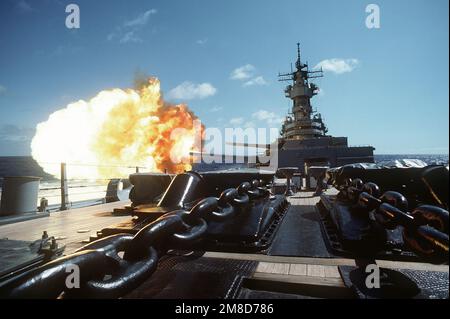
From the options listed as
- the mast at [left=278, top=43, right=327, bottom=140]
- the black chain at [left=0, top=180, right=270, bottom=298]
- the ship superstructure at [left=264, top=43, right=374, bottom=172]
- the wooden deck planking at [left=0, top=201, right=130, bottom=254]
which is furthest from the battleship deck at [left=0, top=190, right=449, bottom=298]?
the mast at [left=278, top=43, right=327, bottom=140]

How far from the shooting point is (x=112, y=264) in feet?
3.75

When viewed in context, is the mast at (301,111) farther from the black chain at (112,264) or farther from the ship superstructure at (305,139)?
the black chain at (112,264)

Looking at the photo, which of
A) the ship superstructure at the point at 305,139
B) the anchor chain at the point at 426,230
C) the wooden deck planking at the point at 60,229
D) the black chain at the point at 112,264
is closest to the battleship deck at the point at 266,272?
the anchor chain at the point at 426,230

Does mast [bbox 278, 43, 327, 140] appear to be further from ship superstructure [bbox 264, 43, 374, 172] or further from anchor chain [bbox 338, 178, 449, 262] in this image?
anchor chain [bbox 338, 178, 449, 262]

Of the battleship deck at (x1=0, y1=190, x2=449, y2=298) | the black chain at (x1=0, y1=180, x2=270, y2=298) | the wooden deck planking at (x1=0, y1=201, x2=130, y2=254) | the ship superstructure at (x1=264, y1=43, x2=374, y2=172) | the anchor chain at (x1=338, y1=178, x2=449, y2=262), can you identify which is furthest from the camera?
the ship superstructure at (x1=264, y1=43, x2=374, y2=172)

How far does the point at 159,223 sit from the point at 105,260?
0.41m

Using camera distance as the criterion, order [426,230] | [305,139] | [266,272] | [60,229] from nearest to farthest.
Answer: [426,230] → [266,272] → [60,229] → [305,139]

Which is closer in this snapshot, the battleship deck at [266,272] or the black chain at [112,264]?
the black chain at [112,264]

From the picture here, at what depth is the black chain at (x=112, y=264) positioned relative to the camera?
0.85 meters

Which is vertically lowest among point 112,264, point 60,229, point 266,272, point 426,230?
point 60,229

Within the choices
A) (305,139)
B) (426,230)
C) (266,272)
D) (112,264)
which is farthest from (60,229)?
(305,139)

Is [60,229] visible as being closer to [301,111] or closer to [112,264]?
[112,264]

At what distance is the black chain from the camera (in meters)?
0.85
